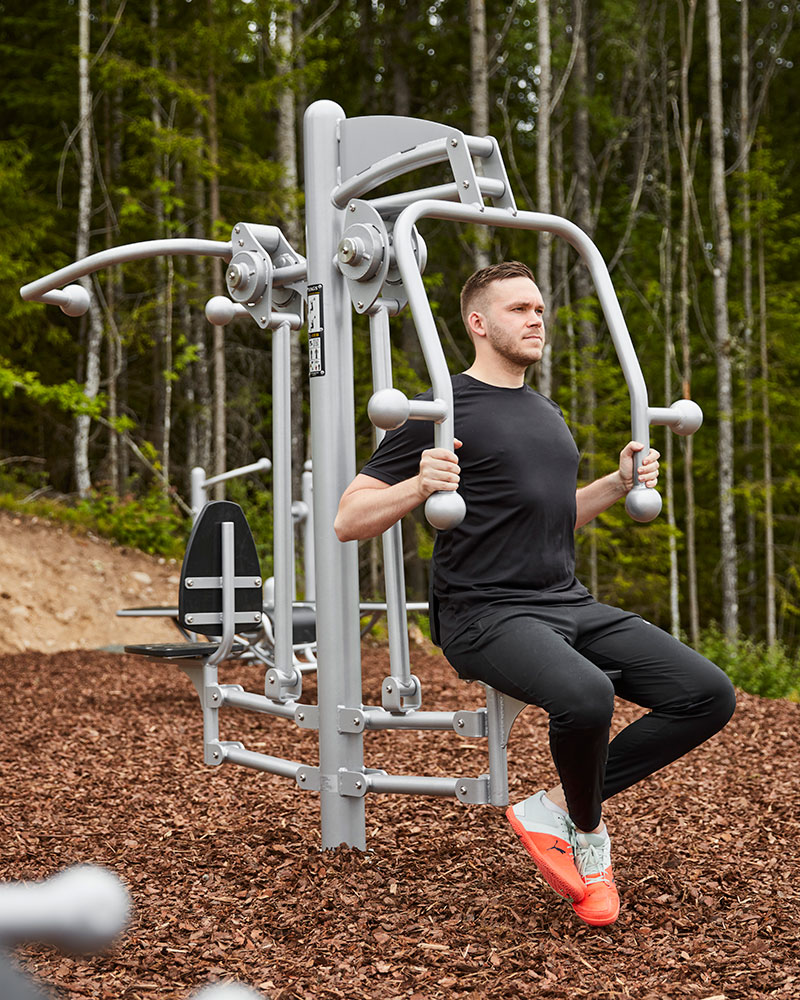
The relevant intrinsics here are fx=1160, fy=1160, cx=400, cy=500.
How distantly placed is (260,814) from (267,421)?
1378 cm

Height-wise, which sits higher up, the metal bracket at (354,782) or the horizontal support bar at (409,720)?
the horizontal support bar at (409,720)

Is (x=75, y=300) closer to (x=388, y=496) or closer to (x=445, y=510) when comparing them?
(x=388, y=496)

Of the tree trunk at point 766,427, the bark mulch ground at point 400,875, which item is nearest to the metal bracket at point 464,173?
the bark mulch ground at point 400,875

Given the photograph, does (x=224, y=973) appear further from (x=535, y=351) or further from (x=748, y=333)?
(x=748, y=333)

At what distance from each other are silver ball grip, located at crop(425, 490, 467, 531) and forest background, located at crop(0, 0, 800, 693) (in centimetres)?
852

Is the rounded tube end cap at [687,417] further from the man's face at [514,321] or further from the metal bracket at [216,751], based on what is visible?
the metal bracket at [216,751]

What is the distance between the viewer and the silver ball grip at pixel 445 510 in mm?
2461

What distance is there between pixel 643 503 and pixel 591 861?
0.87 metres

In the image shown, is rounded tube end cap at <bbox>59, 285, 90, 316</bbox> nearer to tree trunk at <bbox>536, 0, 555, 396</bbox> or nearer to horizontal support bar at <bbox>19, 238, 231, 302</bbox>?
horizontal support bar at <bbox>19, 238, 231, 302</bbox>

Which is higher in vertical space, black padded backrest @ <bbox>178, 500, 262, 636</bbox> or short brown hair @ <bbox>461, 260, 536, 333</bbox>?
short brown hair @ <bbox>461, 260, 536, 333</bbox>

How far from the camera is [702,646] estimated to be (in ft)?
36.5

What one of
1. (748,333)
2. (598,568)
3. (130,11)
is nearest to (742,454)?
(748,333)

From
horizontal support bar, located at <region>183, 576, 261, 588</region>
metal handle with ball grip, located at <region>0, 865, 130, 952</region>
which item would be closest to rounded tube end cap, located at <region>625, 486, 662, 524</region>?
horizontal support bar, located at <region>183, 576, 261, 588</region>

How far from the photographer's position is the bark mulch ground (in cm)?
250
